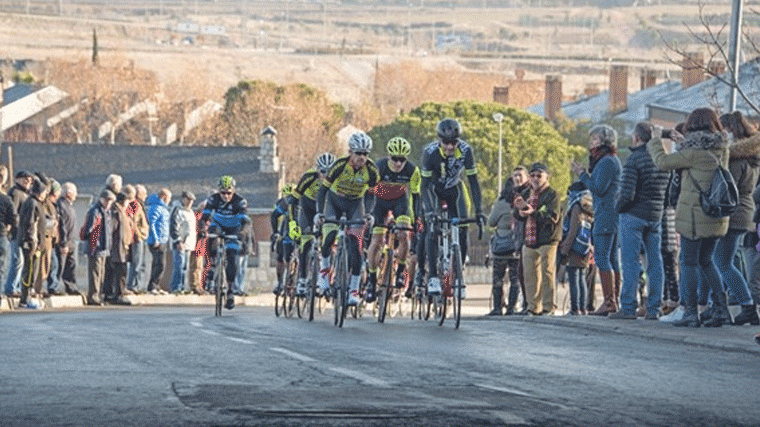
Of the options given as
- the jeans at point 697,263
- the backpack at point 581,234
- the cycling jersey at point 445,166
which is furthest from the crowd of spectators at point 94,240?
the jeans at point 697,263

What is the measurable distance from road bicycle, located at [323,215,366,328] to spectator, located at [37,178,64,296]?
351 inches

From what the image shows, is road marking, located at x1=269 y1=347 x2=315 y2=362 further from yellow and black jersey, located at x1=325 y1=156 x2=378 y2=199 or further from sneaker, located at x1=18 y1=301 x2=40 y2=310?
sneaker, located at x1=18 y1=301 x2=40 y2=310

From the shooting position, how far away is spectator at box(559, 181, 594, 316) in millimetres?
27359

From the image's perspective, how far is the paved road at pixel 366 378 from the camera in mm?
12375

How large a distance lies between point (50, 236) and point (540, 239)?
8943 millimetres

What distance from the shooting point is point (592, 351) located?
59.0 ft

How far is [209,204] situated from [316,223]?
4534mm

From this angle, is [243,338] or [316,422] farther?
[243,338]

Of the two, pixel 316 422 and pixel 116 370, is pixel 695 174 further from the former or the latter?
pixel 316 422

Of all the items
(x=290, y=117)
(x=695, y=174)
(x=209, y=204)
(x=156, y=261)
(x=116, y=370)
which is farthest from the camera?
(x=290, y=117)

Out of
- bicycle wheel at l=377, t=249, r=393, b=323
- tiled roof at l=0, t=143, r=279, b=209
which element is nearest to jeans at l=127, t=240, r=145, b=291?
bicycle wheel at l=377, t=249, r=393, b=323

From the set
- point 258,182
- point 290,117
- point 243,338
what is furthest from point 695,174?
point 290,117

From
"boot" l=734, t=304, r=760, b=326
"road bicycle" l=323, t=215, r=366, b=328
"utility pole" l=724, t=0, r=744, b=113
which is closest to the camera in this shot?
"boot" l=734, t=304, r=760, b=326

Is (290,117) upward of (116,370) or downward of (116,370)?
upward
